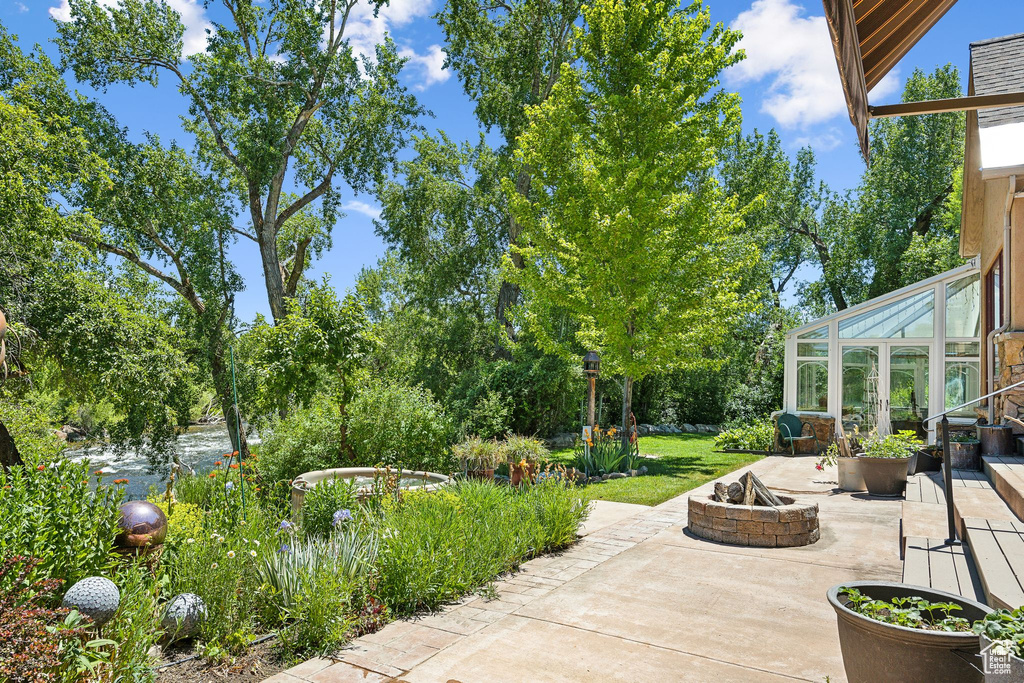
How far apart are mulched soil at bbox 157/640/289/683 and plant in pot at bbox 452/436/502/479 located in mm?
5607

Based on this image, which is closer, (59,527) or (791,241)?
(59,527)

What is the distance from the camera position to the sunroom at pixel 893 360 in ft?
43.0

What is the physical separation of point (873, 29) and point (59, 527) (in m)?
5.22

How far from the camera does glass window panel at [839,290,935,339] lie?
532 inches

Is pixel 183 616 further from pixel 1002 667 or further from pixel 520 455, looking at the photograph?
pixel 520 455

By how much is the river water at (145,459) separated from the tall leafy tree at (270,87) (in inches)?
238

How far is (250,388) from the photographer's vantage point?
68.8 feet

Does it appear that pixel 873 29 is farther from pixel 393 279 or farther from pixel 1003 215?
pixel 393 279

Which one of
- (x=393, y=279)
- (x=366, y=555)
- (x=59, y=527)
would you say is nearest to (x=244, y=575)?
(x=366, y=555)

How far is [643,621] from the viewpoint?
15.1 feet

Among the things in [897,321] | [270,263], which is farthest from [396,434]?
[270,263]

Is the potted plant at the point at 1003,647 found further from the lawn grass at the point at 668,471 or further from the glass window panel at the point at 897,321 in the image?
the glass window panel at the point at 897,321

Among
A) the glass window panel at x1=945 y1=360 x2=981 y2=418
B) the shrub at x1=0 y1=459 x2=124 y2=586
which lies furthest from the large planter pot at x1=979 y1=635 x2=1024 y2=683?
the glass window panel at x1=945 y1=360 x2=981 y2=418

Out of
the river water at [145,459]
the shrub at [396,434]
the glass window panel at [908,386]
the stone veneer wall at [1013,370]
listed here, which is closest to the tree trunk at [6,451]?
the shrub at [396,434]
